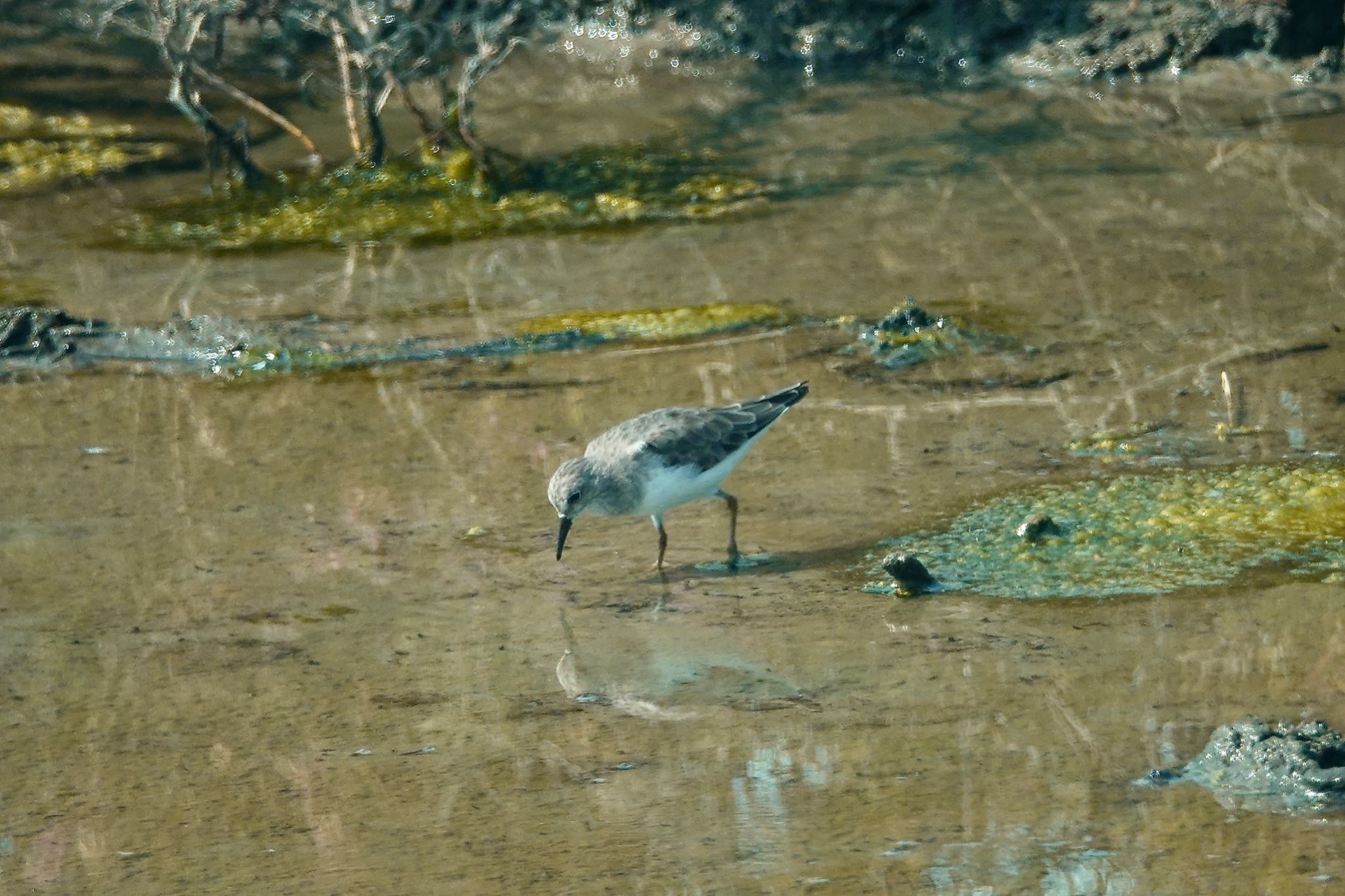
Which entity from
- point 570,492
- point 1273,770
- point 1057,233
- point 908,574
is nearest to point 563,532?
point 570,492

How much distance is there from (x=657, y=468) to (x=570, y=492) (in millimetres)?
319

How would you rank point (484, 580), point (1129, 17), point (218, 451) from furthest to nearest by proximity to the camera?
1. point (1129, 17)
2. point (218, 451)
3. point (484, 580)

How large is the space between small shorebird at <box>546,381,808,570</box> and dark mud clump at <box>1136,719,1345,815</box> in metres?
2.08

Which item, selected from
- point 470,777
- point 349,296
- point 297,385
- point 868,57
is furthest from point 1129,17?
point 470,777

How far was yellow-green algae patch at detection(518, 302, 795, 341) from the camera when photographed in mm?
8062

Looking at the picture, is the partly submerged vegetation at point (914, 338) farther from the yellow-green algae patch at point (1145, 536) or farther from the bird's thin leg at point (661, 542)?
the bird's thin leg at point (661, 542)

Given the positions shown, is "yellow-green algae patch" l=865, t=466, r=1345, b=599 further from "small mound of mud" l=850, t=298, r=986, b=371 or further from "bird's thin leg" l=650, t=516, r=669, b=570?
"small mound of mud" l=850, t=298, r=986, b=371

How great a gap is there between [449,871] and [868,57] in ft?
32.5

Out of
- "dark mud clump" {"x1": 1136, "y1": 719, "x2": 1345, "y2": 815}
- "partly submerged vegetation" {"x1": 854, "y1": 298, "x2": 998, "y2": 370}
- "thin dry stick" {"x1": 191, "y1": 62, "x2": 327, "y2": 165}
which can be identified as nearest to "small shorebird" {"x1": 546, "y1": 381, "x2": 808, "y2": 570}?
"partly submerged vegetation" {"x1": 854, "y1": 298, "x2": 998, "y2": 370}

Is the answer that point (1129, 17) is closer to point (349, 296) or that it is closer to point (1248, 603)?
point (349, 296)

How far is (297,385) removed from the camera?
7750mm

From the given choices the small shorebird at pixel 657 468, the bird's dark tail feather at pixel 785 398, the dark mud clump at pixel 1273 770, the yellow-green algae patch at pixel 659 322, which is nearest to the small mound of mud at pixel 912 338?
the yellow-green algae patch at pixel 659 322

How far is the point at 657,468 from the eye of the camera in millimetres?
5879

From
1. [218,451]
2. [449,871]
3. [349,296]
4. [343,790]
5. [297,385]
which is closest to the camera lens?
[449,871]
